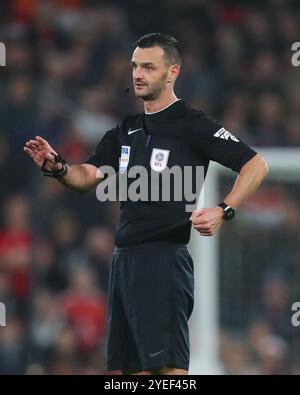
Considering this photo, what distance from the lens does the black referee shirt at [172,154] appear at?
18.9 feet

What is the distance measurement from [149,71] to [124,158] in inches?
18.2

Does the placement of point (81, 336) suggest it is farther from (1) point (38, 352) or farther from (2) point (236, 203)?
(2) point (236, 203)

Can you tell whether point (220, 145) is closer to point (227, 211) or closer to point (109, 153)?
point (227, 211)

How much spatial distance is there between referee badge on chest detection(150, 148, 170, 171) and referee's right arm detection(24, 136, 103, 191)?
44cm

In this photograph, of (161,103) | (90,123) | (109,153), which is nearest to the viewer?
(161,103)

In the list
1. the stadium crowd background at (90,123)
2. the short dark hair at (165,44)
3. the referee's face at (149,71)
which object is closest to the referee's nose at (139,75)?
the referee's face at (149,71)

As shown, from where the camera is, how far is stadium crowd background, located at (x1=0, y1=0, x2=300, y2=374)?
9797mm

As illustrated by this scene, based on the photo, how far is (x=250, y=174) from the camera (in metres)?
5.69

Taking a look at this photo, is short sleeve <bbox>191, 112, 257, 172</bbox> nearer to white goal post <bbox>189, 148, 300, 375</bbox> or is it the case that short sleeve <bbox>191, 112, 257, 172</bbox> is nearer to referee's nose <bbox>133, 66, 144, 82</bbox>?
referee's nose <bbox>133, 66, 144, 82</bbox>

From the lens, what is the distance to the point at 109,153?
6.15m

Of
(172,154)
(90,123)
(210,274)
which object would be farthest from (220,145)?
(90,123)

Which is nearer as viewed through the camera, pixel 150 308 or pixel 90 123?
pixel 150 308

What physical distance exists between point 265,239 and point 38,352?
2063 millimetres

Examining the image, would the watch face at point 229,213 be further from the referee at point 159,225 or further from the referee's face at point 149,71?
the referee's face at point 149,71
